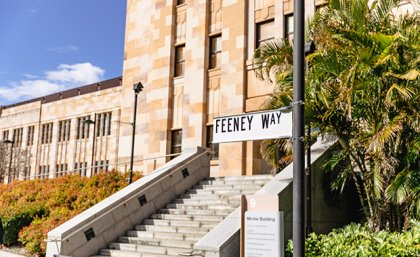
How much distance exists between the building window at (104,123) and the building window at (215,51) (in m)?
15.9

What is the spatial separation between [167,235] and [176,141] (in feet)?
36.8

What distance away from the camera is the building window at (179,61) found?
2417cm

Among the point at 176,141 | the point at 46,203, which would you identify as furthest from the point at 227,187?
the point at 176,141

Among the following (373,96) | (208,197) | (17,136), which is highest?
(17,136)

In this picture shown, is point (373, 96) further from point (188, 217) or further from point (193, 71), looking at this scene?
point (193, 71)

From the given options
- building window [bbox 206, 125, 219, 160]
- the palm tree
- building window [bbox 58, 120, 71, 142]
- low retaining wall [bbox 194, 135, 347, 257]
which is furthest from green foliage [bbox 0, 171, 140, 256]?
building window [bbox 58, 120, 71, 142]

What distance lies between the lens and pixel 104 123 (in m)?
37.0

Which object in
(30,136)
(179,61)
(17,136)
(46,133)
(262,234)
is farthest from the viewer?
(17,136)

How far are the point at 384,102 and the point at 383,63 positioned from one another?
804mm

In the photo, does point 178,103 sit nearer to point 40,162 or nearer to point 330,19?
point 330,19

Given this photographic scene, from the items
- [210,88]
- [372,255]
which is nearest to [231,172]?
[210,88]

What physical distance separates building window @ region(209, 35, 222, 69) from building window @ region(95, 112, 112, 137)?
624 inches

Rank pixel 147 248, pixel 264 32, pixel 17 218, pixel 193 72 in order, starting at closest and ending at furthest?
pixel 147 248 < pixel 17 218 < pixel 264 32 < pixel 193 72

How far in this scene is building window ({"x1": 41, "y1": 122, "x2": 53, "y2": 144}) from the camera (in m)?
42.8
